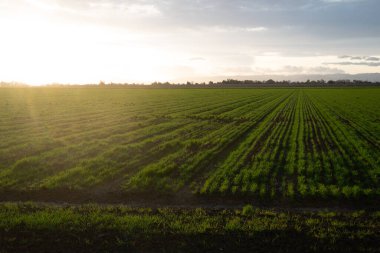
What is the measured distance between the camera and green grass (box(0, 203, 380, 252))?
28.1 feet

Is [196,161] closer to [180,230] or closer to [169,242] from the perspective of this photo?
[180,230]

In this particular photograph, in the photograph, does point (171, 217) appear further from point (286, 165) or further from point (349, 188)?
point (286, 165)

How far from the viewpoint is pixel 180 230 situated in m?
9.43

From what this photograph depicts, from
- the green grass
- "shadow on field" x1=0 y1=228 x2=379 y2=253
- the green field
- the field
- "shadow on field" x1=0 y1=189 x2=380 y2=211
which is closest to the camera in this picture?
"shadow on field" x1=0 y1=228 x2=379 y2=253

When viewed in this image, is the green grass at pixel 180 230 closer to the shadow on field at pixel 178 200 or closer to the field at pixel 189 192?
the field at pixel 189 192

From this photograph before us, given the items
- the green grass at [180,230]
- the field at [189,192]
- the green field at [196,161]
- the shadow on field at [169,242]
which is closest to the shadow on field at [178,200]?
the field at [189,192]

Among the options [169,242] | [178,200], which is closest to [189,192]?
[178,200]

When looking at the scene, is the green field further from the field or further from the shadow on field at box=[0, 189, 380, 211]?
the shadow on field at box=[0, 189, 380, 211]

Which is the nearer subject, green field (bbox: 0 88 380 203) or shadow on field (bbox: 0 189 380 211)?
shadow on field (bbox: 0 189 380 211)

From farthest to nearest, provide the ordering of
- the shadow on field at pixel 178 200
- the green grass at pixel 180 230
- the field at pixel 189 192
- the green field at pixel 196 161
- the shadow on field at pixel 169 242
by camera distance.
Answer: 1. the green field at pixel 196 161
2. the shadow on field at pixel 178 200
3. the field at pixel 189 192
4. the green grass at pixel 180 230
5. the shadow on field at pixel 169 242

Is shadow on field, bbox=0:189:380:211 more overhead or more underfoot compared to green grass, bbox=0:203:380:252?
more underfoot

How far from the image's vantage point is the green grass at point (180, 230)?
28.1ft

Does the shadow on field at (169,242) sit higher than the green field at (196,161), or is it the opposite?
the shadow on field at (169,242)

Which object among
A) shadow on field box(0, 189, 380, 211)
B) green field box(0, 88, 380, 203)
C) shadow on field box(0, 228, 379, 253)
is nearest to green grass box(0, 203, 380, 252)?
shadow on field box(0, 228, 379, 253)
